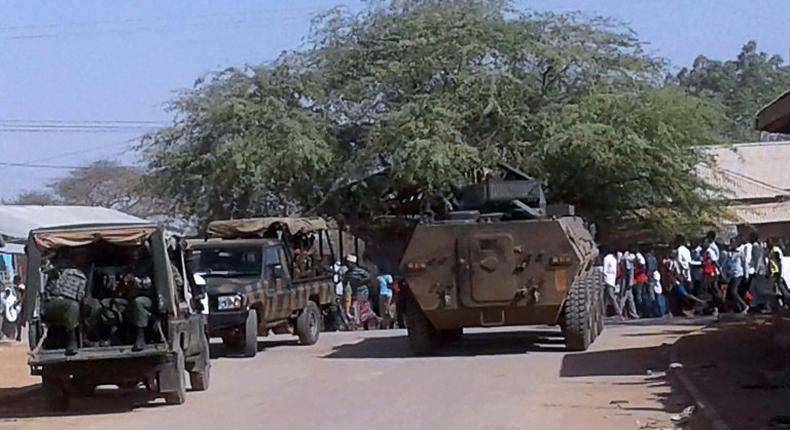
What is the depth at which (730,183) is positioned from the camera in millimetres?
45250

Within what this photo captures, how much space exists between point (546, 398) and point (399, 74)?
75.5 feet

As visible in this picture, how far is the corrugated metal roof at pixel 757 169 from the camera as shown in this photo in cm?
4762

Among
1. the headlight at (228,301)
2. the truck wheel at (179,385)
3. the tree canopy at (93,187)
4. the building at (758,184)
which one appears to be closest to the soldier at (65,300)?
the truck wheel at (179,385)

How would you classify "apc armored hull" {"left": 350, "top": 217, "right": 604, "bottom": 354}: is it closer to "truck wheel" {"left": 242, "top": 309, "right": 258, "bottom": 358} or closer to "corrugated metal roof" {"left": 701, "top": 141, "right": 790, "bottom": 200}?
"truck wheel" {"left": 242, "top": 309, "right": 258, "bottom": 358}

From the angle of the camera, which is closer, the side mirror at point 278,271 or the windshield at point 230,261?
the windshield at point 230,261

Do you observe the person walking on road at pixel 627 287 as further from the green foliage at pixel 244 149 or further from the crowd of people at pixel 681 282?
the green foliage at pixel 244 149

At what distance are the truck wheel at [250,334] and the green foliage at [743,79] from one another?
57.3m

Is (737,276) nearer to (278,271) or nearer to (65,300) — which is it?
(278,271)

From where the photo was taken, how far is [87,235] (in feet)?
53.0

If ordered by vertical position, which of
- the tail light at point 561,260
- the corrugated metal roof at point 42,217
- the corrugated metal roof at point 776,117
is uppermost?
the corrugated metal roof at point 776,117

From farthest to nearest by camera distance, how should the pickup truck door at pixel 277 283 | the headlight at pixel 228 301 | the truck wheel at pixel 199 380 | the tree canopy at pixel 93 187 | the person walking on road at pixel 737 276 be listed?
the tree canopy at pixel 93 187 < the person walking on road at pixel 737 276 < the pickup truck door at pixel 277 283 < the headlight at pixel 228 301 < the truck wheel at pixel 199 380

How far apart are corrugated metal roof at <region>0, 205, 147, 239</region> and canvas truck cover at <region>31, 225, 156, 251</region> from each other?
23.8 metres

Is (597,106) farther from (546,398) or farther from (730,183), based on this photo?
(546,398)

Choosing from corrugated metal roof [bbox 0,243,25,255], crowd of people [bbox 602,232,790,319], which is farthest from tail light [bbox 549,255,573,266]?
corrugated metal roof [bbox 0,243,25,255]
